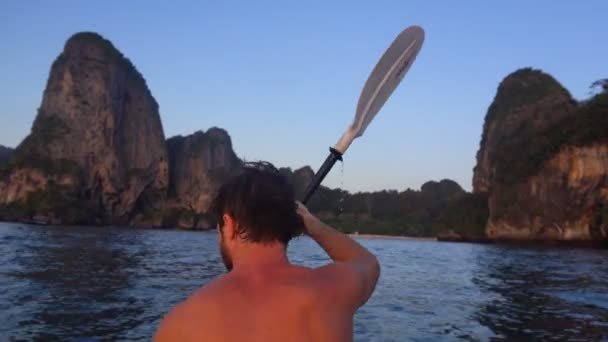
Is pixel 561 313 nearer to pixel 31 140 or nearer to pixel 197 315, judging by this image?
pixel 197 315

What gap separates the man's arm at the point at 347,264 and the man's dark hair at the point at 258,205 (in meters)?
0.23

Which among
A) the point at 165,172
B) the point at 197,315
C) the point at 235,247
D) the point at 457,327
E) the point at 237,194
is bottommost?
the point at 457,327

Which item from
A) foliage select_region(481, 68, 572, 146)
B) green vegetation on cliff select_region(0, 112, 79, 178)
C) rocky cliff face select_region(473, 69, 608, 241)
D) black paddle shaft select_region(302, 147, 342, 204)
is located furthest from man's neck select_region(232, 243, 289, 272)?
green vegetation on cliff select_region(0, 112, 79, 178)

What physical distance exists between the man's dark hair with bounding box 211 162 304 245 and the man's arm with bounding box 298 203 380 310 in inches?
9.1

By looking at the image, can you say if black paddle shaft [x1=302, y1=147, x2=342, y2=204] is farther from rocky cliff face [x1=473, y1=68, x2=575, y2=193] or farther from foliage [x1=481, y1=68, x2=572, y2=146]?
foliage [x1=481, y1=68, x2=572, y2=146]

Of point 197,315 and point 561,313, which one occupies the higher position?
point 197,315

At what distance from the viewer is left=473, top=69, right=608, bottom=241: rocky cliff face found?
54.7m

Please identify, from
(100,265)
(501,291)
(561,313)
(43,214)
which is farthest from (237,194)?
(43,214)

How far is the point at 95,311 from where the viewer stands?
333 inches

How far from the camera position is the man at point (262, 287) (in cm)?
167

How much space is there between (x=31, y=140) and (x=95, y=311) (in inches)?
3845

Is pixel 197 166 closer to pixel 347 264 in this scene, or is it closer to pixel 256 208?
pixel 347 264

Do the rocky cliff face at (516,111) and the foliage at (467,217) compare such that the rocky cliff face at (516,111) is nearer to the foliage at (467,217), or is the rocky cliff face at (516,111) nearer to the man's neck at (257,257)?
the foliage at (467,217)

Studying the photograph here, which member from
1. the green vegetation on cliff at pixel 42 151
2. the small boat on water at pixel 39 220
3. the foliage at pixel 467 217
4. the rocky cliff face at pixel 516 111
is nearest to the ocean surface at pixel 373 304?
the rocky cliff face at pixel 516 111
